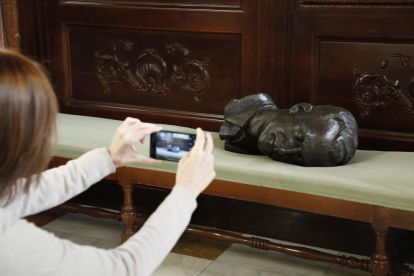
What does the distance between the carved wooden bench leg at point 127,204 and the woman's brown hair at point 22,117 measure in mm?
1416

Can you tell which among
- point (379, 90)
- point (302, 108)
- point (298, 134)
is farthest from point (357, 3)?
point (298, 134)

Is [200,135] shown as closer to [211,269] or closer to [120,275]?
[120,275]

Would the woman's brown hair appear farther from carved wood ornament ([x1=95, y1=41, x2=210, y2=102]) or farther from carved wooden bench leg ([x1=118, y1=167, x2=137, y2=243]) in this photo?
carved wood ornament ([x1=95, y1=41, x2=210, y2=102])

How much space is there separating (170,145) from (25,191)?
74 centimetres

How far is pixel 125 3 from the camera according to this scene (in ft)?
10.8

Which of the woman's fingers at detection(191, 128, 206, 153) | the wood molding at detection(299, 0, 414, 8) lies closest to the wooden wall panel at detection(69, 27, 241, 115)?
the wood molding at detection(299, 0, 414, 8)

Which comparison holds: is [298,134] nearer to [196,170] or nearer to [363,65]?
[363,65]

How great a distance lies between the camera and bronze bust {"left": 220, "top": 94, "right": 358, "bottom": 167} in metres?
2.37

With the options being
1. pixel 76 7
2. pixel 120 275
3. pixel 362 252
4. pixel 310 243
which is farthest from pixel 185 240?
pixel 120 275

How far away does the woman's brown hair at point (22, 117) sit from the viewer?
1.22 m

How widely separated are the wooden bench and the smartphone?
0.43m

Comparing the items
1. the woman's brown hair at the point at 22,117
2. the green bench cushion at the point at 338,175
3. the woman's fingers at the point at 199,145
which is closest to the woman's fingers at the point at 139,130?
the woman's fingers at the point at 199,145

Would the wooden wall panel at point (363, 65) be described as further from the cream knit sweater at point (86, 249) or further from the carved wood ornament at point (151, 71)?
the cream knit sweater at point (86, 249)

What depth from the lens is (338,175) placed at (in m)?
2.26
